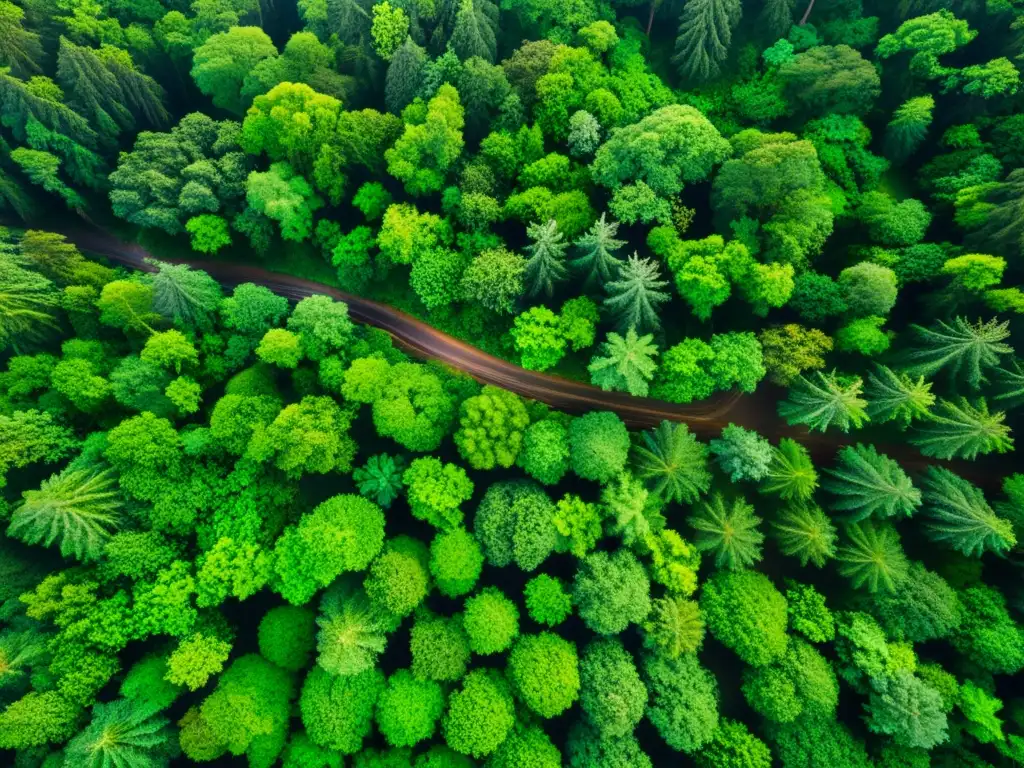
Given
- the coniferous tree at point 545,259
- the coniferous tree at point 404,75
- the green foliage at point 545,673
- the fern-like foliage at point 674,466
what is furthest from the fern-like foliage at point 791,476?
the coniferous tree at point 404,75

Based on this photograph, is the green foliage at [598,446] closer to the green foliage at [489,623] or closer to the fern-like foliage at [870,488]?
the green foliage at [489,623]

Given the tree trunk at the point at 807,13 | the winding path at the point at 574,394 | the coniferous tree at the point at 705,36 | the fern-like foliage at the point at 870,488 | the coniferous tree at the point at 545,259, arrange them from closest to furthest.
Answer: the fern-like foliage at the point at 870,488 → the coniferous tree at the point at 545,259 → the winding path at the point at 574,394 → the coniferous tree at the point at 705,36 → the tree trunk at the point at 807,13

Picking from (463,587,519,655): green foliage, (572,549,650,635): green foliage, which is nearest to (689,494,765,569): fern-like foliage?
(572,549,650,635): green foliage

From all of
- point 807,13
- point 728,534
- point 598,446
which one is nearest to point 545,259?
point 598,446

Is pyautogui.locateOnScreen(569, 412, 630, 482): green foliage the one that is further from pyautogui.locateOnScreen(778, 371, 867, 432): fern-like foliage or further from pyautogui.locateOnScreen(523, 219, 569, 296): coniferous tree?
pyautogui.locateOnScreen(778, 371, 867, 432): fern-like foliage

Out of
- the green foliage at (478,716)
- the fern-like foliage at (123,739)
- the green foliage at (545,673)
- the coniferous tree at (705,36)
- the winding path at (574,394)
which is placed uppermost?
the coniferous tree at (705,36)

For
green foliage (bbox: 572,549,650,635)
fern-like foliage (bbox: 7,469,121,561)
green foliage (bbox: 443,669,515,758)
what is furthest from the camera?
green foliage (bbox: 572,549,650,635)

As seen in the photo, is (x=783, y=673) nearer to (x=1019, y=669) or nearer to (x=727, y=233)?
(x=1019, y=669)
